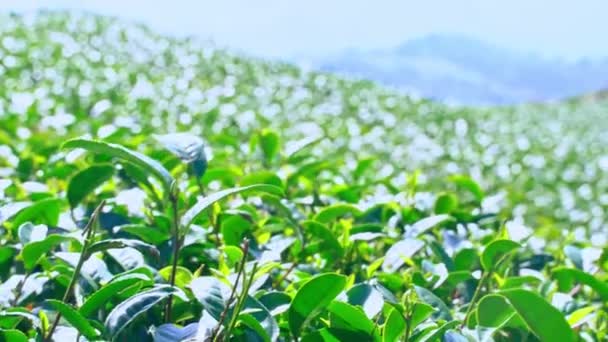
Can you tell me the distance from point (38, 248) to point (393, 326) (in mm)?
574

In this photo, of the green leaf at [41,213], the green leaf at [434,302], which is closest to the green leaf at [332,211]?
the green leaf at [434,302]

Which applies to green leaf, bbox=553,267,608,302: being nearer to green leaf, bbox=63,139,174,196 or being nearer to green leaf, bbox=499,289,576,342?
green leaf, bbox=499,289,576,342

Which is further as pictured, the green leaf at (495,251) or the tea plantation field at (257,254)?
the green leaf at (495,251)

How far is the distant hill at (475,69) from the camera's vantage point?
120500mm

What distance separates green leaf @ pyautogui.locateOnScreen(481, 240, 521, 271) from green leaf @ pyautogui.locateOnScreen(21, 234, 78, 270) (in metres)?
0.71

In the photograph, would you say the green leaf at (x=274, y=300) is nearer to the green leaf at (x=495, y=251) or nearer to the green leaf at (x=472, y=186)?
the green leaf at (x=495, y=251)

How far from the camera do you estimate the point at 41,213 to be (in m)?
1.84

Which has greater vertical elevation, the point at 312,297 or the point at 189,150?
the point at 189,150

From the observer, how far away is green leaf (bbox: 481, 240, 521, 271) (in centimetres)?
161

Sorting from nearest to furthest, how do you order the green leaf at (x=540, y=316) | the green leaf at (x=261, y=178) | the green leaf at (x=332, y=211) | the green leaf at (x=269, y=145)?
the green leaf at (x=540, y=316), the green leaf at (x=332, y=211), the green leaf at (x=261, y=178), the green leaf at (x=269, y=145)

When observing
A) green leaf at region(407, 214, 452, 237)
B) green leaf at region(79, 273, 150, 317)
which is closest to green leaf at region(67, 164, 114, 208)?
green leaf at region(79, 273, 150, 317)

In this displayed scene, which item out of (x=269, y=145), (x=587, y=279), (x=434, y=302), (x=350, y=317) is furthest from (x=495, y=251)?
(x=269, y=145)

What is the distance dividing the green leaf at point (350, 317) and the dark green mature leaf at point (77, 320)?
350mm

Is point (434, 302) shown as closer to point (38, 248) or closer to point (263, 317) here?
point (263, 317)
